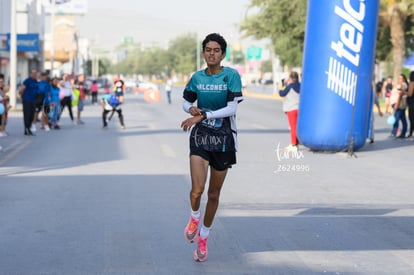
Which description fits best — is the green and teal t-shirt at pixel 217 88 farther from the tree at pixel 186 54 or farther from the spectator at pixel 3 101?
the tree at pixel 186 54

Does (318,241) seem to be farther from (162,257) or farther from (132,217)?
(132,217)

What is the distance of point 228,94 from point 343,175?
7.47 meters

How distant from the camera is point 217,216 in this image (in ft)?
32.5

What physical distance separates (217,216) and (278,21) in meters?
38.6

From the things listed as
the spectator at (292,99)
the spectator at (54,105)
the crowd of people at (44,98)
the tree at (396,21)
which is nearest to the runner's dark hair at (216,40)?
the spectator at (292,99)

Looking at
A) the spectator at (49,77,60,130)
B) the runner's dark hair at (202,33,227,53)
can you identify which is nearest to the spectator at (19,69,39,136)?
the spectator at (49,77,60,130)

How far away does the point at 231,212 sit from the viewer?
33.7ft

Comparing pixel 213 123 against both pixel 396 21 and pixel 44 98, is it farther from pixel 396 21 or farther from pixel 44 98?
pixel 396 21

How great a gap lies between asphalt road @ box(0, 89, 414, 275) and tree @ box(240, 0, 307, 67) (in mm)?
27884

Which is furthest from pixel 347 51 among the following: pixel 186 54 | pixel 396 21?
pixel 186 54

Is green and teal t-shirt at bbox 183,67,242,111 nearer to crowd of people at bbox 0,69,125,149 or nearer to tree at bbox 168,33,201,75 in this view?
crowd of people at bbox 0,69,125,149

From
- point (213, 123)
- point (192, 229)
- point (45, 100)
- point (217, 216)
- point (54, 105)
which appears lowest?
point (54, 105)

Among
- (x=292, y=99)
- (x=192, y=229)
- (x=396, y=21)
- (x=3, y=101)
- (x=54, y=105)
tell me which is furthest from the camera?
(x=396, y=21)

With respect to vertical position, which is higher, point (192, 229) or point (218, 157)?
point (218, 157)
